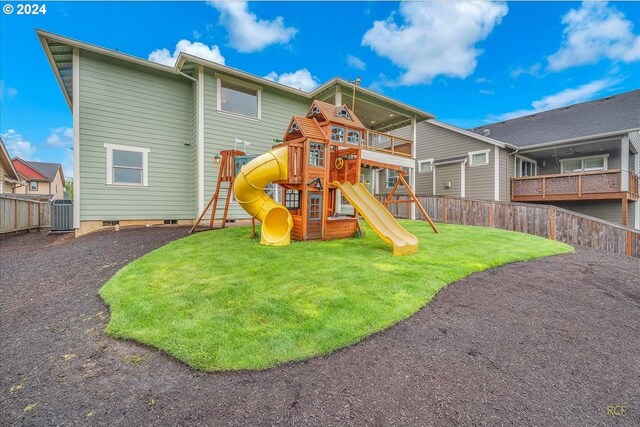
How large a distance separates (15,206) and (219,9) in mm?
12375

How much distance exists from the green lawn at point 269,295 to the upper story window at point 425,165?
12.5 m

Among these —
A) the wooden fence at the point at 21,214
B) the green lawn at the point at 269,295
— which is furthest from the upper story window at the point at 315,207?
the wooden fence at the point at 21,214

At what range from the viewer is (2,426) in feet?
6.26

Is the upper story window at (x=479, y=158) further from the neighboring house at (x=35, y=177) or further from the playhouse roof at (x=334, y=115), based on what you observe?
the neighboring house at (x=35, y=177)

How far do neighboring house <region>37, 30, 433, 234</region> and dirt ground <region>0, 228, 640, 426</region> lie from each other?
20.2ft

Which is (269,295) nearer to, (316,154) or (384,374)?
(384,374)

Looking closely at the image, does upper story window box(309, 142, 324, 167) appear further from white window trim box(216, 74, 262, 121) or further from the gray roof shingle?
the gray roof shingle

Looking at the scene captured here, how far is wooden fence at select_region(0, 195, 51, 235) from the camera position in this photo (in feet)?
36.0

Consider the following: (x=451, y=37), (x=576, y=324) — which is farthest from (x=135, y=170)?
(x=451, y=37)

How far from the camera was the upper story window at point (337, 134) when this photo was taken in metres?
8.25

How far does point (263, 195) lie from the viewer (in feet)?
23.5

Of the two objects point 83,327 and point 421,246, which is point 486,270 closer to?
point 421,246

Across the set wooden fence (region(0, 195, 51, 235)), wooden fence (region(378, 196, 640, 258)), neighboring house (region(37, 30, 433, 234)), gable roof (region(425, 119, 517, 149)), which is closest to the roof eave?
gable roof (region(425, 119, 517, 149))

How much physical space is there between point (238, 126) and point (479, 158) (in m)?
13.2
